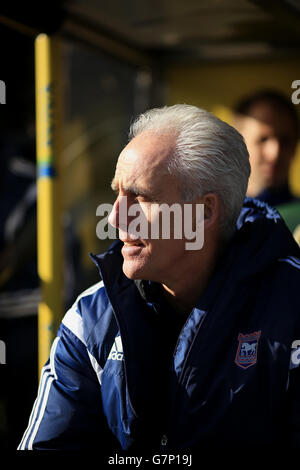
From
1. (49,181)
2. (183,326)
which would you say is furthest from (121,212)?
(49,181)

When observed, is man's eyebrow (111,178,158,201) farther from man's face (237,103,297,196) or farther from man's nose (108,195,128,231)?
man's face (237,103,297,196)

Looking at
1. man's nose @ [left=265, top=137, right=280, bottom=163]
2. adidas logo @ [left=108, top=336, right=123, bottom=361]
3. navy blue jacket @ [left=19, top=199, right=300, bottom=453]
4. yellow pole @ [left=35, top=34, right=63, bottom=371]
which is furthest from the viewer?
man's nose @ [left=265, top=137, right=280, bottom=163]

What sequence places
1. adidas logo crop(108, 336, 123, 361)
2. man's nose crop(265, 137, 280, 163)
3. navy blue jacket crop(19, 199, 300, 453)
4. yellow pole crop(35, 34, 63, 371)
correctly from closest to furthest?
navy blue jacket crop(19, 199, 300, 453) < adidas logo crop(108, 336, 123, 361) < yellow pole crop(35, 34, 63, 371) < man's nose crop(265, 137, 280, 163)

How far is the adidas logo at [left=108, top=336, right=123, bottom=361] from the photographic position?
160cm

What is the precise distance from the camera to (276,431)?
1.50 meters

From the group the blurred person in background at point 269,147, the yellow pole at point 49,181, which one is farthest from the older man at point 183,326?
the blurred person in background at point 269,147

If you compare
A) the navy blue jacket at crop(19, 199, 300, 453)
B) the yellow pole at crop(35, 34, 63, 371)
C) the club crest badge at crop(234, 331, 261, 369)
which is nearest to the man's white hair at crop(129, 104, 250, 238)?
the navy blue jacket at crop(19, 199, 300, 453)

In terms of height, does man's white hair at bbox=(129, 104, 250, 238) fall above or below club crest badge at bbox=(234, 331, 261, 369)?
above

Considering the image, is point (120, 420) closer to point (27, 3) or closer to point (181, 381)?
point (181, 381)

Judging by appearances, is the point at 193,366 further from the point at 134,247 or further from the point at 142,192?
the point at 142,192

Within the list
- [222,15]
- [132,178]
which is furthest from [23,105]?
[132,178]

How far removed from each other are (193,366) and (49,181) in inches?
46.9

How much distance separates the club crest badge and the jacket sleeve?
17.0 inches

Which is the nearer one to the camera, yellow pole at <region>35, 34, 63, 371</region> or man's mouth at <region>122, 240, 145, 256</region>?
man's mouth at <region>122, 240, 145, 256</region>
